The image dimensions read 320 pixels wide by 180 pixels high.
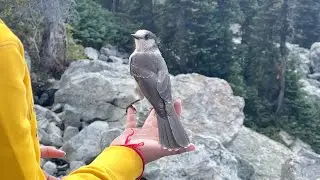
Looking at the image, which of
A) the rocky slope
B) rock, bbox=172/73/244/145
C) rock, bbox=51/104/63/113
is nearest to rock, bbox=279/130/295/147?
the rocky slope

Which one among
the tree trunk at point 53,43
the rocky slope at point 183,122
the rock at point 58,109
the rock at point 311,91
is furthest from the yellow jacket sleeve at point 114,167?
the rock at point 311,91

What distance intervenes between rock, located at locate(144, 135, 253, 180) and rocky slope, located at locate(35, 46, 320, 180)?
2 centimetres

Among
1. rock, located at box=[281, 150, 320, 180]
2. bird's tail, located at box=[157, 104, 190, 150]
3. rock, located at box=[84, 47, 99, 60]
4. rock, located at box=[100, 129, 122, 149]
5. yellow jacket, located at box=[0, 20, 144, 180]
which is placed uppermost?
yellow jacket, located at box=[0, 20, 144, 180]

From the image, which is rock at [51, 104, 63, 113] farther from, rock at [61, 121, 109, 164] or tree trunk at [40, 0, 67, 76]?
tree trunk at [40, 0, 67, 76]

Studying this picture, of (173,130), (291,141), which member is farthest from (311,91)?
(173,130)

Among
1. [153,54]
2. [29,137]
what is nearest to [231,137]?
[153,54]

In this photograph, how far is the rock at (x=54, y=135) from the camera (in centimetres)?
1029

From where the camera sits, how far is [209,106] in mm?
12609

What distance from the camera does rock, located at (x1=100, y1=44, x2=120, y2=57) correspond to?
2094cm

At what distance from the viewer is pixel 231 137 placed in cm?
1211

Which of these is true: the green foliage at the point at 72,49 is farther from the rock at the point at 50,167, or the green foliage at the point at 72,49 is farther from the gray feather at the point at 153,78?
the gray feather at the point at 153,78

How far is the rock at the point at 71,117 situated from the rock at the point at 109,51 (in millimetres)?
9020

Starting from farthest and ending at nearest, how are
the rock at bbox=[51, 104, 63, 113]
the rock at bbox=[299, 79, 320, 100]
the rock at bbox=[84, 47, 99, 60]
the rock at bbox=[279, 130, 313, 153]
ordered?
the rock at bbox=[299, 79, 320, 100], the rock at bbox=[84, 47, 99, 60], the rock at bbox=[279, 130, 313, 153], the rock at bbox=[51, 104, 63, 113]

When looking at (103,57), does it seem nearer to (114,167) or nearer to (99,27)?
(99,27)
